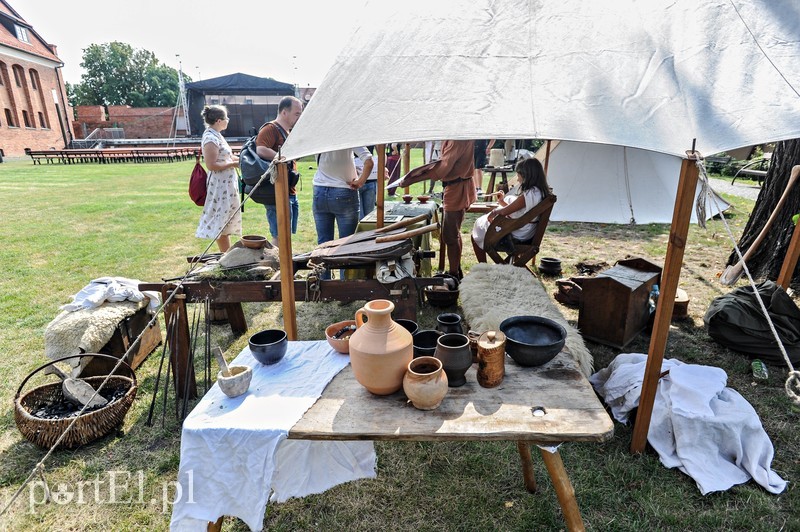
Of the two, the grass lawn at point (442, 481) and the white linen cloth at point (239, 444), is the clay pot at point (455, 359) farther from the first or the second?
the grass lawn at point (442, 481)

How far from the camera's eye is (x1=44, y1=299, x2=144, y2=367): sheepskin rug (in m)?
2.96

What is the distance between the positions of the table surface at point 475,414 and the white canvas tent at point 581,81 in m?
0.87

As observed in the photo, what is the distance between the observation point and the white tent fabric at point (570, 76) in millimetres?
1938

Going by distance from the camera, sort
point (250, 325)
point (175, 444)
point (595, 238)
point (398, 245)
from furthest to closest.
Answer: point (595, 238), point (250, 325), point (398, 245), point (175, 444)

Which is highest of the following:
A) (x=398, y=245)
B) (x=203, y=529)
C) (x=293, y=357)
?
(x=398, y=245)

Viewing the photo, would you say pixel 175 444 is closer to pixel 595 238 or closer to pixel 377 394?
pixel 377 394

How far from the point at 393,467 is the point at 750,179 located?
14606 mm

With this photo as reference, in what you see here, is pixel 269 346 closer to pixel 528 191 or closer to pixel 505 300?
pixel 505 300

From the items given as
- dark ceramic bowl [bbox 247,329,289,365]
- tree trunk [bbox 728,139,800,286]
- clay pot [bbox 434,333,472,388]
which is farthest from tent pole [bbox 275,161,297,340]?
tree trunk [bbox 728,139,800,286]

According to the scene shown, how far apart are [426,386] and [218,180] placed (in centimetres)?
342

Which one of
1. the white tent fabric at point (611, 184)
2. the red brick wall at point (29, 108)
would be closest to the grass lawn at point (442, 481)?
the white tent fabric at point (611, 184)

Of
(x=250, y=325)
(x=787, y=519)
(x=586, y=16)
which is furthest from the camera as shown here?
(x=250, y=325)

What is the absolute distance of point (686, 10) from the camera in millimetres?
2230

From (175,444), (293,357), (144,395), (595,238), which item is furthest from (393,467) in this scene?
(595,238)
